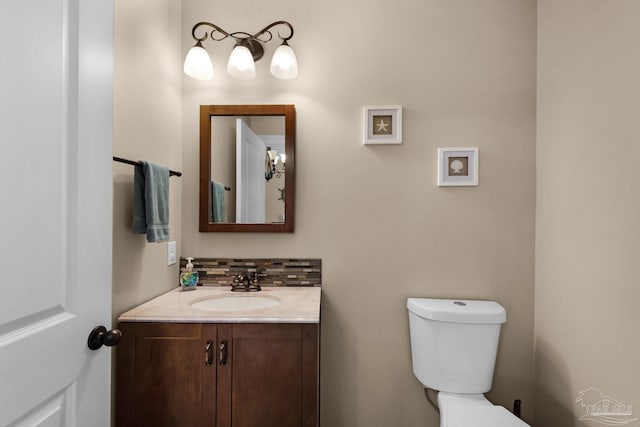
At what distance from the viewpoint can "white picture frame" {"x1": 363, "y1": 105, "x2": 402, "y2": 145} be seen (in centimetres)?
167

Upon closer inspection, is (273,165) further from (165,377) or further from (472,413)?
(472,413)

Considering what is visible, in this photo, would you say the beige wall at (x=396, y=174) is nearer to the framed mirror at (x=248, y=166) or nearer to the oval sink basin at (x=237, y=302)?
the framed mirror at (x=248, y=166)

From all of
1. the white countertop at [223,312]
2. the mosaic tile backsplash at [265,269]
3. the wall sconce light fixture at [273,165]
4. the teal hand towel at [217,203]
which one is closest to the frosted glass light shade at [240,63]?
the wall sconce light fixture at [273,165]

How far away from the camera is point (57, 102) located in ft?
2.35

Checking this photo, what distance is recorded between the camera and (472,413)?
4.27 feet

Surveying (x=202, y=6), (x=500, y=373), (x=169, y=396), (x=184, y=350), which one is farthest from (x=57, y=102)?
(x=500, y=373)

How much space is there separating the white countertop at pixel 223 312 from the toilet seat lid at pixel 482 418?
0.68m

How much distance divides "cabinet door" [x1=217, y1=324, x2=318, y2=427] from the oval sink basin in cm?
31

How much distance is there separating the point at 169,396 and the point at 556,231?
178cm

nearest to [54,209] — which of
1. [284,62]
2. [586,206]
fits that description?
[284,62]

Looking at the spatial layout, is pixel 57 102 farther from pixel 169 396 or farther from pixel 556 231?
pixel 556 231
